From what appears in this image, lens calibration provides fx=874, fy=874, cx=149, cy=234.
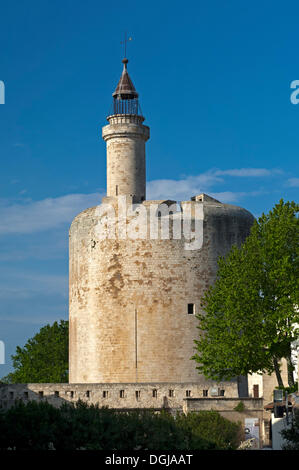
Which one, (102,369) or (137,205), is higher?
(137,205)

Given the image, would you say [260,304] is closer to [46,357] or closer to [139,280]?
[139,280]

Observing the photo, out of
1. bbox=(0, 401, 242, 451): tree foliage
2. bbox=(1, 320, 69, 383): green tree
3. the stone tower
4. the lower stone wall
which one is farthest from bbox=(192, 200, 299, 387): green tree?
bbox=(1, 320, 69, 383): green tree

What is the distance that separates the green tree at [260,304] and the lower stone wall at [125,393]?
4.76 meters

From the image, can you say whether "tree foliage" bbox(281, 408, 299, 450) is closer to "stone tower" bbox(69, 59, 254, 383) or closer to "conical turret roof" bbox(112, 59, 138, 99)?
"stone tower" bbox(69, 59, 254, 383)

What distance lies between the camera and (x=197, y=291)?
188ft

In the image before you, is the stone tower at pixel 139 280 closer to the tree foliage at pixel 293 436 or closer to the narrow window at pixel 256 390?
the narrow window at pixel 256 390

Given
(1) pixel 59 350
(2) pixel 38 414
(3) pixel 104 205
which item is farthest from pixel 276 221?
(1) pixel 59 350

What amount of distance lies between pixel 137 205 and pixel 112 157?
14.1 ft

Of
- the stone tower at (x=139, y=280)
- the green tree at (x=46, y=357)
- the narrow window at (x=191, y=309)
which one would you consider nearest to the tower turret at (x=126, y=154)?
the stone tower at (x=139, y=280)

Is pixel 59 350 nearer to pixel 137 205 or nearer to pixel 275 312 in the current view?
pixel 137 205

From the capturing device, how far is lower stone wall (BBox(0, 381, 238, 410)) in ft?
163

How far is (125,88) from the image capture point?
206 ft

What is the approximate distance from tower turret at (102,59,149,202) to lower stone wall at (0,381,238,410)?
1462 cm
